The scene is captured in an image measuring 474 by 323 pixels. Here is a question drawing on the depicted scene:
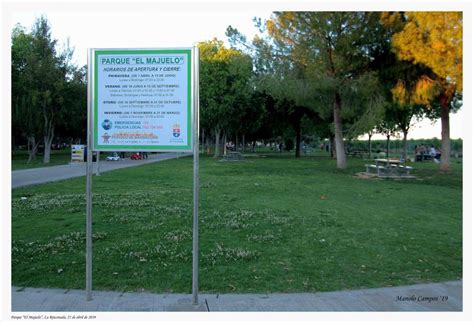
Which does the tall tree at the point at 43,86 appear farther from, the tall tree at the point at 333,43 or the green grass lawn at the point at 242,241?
the green grass lawn at the point at 242,241

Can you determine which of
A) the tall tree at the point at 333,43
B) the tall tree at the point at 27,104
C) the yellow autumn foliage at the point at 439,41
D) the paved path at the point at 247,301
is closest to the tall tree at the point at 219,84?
the tall tree at the point at 27,104

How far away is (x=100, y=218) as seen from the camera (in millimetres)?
8172

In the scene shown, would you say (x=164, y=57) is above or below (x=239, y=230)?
above

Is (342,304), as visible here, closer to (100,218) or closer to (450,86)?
(100,218)

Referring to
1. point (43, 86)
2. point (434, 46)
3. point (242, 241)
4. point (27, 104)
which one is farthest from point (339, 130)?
point (27, 104)

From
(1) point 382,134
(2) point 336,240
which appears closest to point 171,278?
(2) point 336,240

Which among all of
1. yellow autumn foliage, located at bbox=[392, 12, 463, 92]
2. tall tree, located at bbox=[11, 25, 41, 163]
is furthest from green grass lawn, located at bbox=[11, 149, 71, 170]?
yellow autumn foliage, located at bbox=[392, 12, 463, 92]

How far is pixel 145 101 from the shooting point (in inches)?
165

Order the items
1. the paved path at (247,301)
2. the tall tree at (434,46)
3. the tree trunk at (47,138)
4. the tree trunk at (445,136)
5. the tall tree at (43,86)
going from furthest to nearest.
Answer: the tree trunk at (47,138)
the tall tree at (43,86)
the tree trunk at (445,136)
the tall tree at (434,46)
the paved path at (247,301)

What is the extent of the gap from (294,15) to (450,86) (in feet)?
24.7

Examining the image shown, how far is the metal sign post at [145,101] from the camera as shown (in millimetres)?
4137

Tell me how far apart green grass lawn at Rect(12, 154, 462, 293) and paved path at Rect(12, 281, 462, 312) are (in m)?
0.21

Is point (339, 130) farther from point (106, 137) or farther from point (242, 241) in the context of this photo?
point (106, 137)

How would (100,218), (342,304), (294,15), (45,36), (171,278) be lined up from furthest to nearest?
1. (45,36)
2. (294,15)
3. (100,218)
4. (171,278)
5. (342,304)
